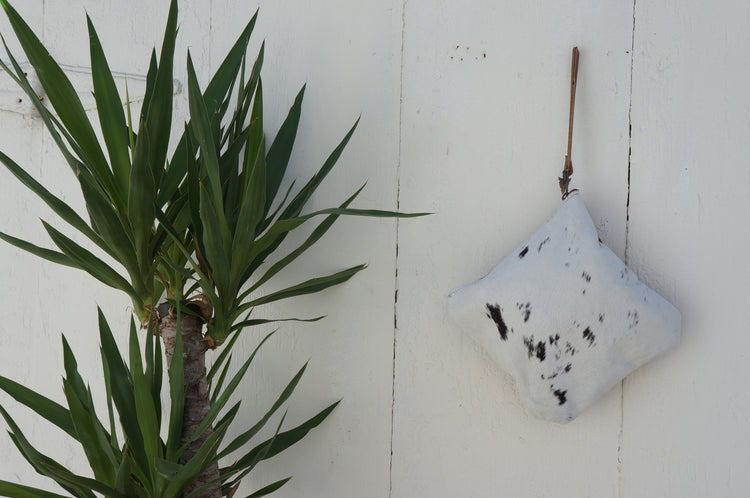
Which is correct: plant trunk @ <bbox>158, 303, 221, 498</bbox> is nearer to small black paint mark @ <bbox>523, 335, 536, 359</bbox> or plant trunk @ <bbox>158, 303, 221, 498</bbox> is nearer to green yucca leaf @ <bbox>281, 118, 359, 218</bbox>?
green yucca leaf @ <bbox>281, 118, 359, 218</bbox>

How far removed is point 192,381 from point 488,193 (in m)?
0.48

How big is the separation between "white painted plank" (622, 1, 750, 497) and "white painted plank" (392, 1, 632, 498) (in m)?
0.03

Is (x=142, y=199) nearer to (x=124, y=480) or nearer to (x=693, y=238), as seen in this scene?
(x=124, y=480)

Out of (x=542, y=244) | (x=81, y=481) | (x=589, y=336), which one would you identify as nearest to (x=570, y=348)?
(x=589, y=336)

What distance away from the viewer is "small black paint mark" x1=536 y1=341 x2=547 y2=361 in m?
0.83

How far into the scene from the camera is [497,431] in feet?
3.07

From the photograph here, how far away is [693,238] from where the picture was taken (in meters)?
0.86

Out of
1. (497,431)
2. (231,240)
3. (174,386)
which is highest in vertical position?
(231,240)

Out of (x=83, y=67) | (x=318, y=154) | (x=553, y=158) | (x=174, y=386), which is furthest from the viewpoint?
(x=83, y=67)

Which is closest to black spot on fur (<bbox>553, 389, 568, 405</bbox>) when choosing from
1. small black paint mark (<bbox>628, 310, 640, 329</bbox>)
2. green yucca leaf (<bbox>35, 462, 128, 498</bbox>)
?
small black paint mark (<bbox>628, 310, 640, 329</bbox>)

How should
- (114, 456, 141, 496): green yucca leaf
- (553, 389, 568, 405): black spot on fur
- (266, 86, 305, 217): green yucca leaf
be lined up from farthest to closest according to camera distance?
(266, 86, 305, 217): green yucca leaf < (553, 389, 568, 405): black spot on fur < (114, 456, 141, 496): green yucca leaf

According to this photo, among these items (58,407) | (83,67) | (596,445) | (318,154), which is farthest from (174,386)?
(83,67)

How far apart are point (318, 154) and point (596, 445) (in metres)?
0.58

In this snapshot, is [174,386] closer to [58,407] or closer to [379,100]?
[58,407]
